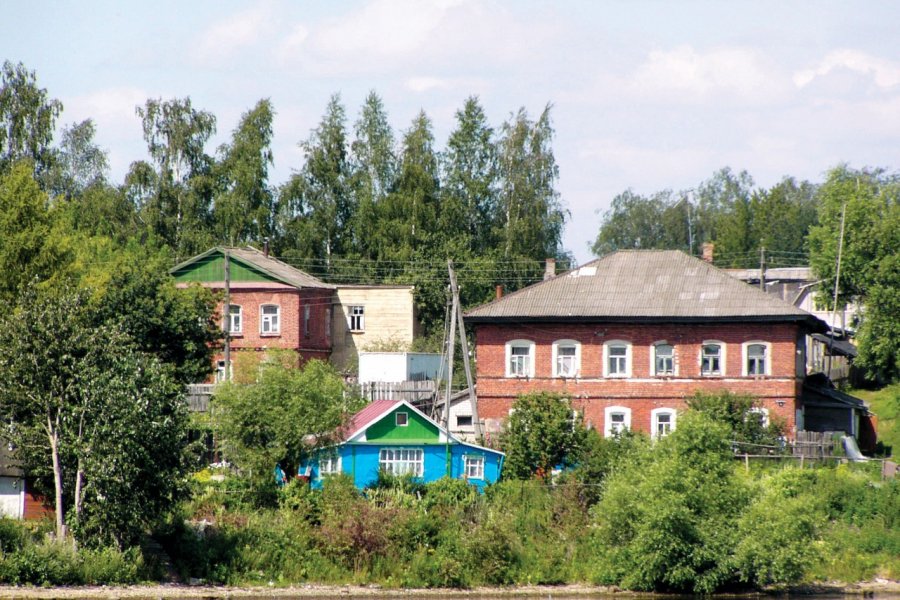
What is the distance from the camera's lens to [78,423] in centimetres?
3089

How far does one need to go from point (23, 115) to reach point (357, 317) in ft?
59.1

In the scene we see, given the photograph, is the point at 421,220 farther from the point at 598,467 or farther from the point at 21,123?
the point at 598,467

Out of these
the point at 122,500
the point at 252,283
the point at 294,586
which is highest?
the point at 252,283

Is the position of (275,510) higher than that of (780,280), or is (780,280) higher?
(780,280)

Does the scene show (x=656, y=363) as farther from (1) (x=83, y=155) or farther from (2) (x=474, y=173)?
(1) (x=83, y=155)

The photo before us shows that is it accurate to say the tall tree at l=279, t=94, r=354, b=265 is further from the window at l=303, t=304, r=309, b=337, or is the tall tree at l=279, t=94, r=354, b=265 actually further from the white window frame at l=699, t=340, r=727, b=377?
the white window frame at l=699, t=340, r=727, b=377

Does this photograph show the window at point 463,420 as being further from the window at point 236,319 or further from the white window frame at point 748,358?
the window at point 236,319

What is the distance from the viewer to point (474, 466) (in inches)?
1508

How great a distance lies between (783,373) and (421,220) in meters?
24.7

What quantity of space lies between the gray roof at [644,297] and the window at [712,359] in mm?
1047

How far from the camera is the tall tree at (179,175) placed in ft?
207

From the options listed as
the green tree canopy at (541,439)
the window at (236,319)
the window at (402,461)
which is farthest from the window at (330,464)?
the window at (236,319)

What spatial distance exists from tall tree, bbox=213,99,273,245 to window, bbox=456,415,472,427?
2182 centimetres

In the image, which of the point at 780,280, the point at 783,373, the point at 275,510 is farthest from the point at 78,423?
the point at 780,280
